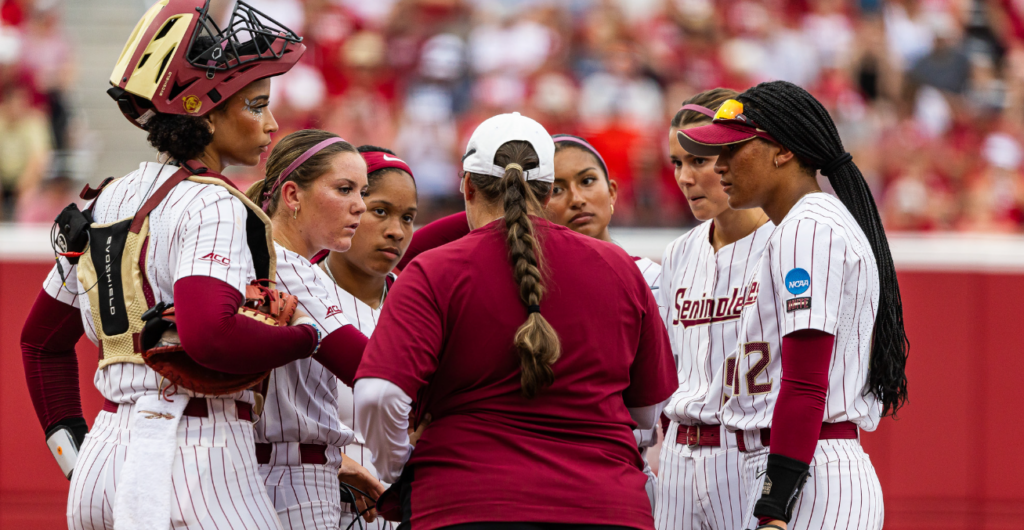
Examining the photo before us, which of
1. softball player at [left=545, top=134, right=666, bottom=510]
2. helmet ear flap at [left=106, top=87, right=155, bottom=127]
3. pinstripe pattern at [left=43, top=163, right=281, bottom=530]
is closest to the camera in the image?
pinstripe pattern at [left=43, top=163, right=281, bottom=530]

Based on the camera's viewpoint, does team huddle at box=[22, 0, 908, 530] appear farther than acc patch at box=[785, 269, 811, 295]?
No

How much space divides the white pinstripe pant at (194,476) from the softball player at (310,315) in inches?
13.2

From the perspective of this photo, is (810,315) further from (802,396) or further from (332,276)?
(332,276)

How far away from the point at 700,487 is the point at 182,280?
1.97 meters

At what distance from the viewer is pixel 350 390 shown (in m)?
3.52

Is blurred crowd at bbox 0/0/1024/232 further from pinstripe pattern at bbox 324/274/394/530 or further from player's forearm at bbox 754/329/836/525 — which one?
player's forearm at bbox 754/329/836/525

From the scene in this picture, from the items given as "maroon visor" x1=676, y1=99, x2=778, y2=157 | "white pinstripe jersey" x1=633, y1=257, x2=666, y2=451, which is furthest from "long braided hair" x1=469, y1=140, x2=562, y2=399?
"white pinstripe jersey" x1=633, y1=257, x2=666, y2=451

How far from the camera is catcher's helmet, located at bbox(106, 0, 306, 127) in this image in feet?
9.34

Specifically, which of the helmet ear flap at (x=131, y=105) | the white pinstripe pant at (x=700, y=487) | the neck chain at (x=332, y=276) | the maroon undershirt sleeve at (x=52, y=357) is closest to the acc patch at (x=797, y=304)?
the white pinstripe pant at (x=700, y=487)

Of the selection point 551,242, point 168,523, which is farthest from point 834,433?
point 168,523

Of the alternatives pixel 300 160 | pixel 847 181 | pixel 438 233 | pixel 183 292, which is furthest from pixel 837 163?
pixel 183 292

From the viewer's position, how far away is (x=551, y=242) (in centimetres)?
274

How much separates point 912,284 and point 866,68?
12.9ft

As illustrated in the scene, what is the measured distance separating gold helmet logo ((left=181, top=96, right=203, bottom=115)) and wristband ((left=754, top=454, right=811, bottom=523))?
177cm
